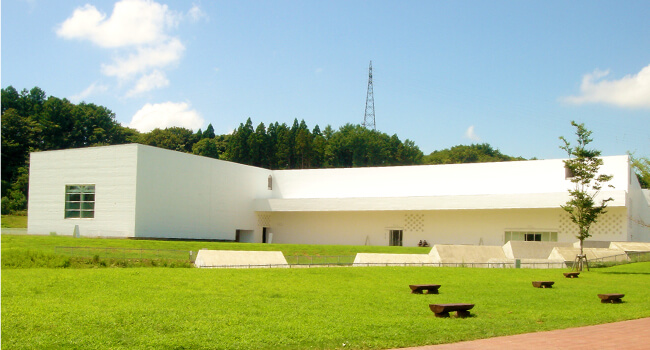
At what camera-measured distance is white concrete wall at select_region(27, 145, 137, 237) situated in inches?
1556

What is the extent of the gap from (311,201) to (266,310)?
134 feet

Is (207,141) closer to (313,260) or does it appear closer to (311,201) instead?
(311,201)

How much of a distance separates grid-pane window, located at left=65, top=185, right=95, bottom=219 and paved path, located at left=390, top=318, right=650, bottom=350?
36299mm

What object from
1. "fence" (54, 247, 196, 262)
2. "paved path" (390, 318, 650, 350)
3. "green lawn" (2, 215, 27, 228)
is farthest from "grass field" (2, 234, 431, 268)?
"green lawn" (2, 215, 27, 228)

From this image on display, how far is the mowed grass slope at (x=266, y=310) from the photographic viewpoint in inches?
343

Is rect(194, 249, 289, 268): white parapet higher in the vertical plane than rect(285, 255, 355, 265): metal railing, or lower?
higher

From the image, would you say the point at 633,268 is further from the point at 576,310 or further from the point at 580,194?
the point at 576,310

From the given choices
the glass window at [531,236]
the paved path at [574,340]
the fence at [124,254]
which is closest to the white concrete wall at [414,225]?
the glass window at [531,236]

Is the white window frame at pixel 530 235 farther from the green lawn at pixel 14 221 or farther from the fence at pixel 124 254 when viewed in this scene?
the green lawn at pixel 14 221

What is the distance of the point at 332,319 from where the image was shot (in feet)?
34.8

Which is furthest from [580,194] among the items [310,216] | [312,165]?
[312,165]

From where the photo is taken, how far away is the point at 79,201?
41.1 metres

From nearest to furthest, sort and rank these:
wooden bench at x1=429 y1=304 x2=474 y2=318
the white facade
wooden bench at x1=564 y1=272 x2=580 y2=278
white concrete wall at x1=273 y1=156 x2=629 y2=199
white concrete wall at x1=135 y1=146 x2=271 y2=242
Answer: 1. wooden bench at x1=429 y1=304 x2=474 y2=318
2. wooden bench at x1=564 y1=272 x2=580 y2=278
3. the white facade
4. white concrete wall at x1=135 y1=146 x2=271 y2=242
5. white concrete wall at x1=273 y1=156 x2=629 y2=199

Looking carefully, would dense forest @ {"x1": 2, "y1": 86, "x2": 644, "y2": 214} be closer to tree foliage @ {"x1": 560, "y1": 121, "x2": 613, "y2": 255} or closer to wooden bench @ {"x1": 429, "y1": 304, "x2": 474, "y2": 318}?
tree foliage @ {"x1": 560, "y1": 121, "x2": 613, "y2": 255}
